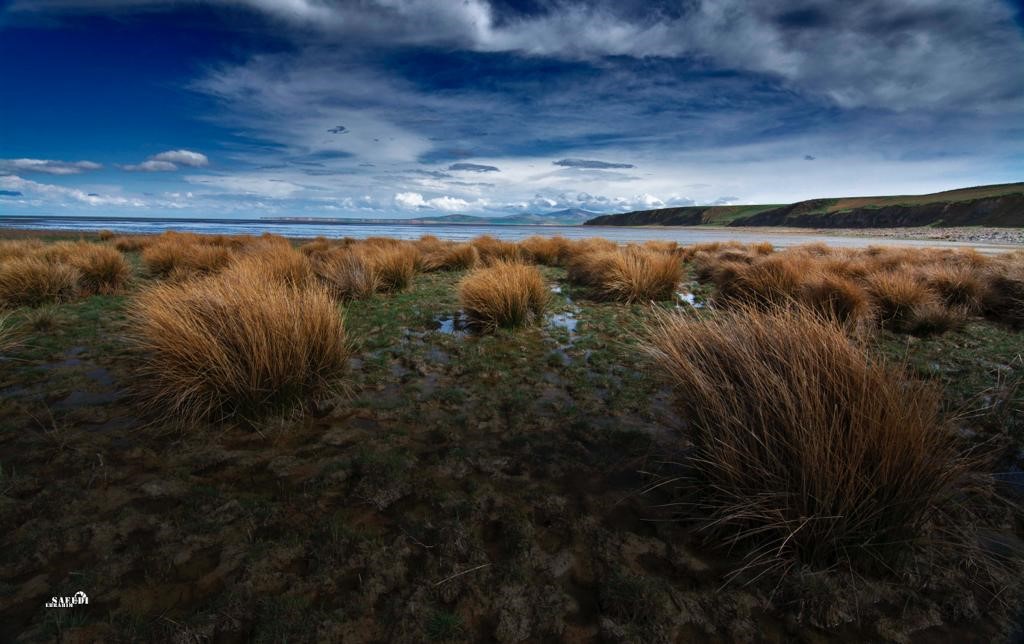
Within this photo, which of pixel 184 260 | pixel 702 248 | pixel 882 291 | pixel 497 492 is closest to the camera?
pixel 497 492

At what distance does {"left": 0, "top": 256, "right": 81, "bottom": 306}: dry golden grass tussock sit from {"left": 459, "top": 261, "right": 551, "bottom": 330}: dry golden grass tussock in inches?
300

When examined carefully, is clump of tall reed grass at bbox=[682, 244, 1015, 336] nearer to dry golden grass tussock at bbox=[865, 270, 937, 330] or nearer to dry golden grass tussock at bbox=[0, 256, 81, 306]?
dry golden grass tussock at bbox=[865, 270, 937, 330]

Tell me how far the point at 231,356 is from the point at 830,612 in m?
4.23

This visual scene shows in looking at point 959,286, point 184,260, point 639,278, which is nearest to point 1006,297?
point 959,286

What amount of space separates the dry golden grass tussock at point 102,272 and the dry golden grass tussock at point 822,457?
11822 mm

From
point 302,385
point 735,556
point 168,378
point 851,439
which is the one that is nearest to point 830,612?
point 735,556

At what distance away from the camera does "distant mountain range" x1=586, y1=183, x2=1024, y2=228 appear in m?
59.9

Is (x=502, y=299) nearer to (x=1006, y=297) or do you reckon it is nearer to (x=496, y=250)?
(x=1006, y=297)

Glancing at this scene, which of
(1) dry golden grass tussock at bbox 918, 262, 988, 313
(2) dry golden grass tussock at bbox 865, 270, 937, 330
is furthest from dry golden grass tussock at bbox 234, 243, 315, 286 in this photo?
(1) dry golden grass tussock at bbox 918, 262, 988, 313

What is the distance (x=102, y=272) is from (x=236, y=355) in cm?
899

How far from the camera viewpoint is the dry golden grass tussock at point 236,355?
11.4 feet

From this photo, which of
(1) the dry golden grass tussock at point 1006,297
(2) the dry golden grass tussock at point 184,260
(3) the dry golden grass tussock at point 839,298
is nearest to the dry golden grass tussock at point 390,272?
(2) the dry golden grass tussock at point 184,260

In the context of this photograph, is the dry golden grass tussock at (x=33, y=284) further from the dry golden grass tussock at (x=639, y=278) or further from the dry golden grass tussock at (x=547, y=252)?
the dry golden grass tussock at (x=547, y=252)

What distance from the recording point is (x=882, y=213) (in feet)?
252
